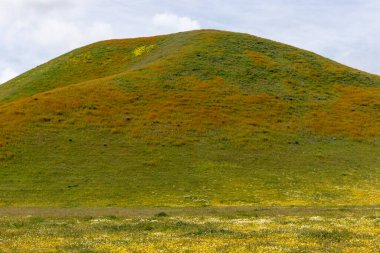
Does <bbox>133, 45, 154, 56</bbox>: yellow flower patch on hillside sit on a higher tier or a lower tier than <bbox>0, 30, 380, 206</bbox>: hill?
higher

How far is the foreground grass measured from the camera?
20.4 metres

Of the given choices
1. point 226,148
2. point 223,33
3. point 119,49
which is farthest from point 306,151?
point 119,49

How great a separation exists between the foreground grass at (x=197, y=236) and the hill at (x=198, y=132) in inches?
702

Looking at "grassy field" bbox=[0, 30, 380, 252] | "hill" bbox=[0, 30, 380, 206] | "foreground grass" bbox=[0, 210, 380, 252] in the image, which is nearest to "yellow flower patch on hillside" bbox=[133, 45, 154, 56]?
"grassy field" bbox=[0, 30, 380, 252]

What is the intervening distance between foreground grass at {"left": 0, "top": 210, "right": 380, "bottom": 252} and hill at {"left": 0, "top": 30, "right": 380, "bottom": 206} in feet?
58.5

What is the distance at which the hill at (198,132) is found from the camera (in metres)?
52.6

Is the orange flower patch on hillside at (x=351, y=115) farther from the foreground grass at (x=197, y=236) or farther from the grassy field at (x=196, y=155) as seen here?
the foreground grass at (x=197, y=236)

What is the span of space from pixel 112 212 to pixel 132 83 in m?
49.4

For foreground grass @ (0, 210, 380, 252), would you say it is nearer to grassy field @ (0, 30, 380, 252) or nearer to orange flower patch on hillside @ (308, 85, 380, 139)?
grassy field @ (0, 30, 380, 252)

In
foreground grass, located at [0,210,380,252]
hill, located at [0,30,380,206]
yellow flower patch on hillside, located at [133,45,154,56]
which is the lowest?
foreground grass, located at [0,210,380,252]

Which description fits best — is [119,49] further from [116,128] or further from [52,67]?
[116,128]

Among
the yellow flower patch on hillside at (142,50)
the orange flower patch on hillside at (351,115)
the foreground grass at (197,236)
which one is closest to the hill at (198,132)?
the orange flower patch on hillside at (351,115)

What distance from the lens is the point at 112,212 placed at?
131 ft

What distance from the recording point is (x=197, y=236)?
78.2 ft
